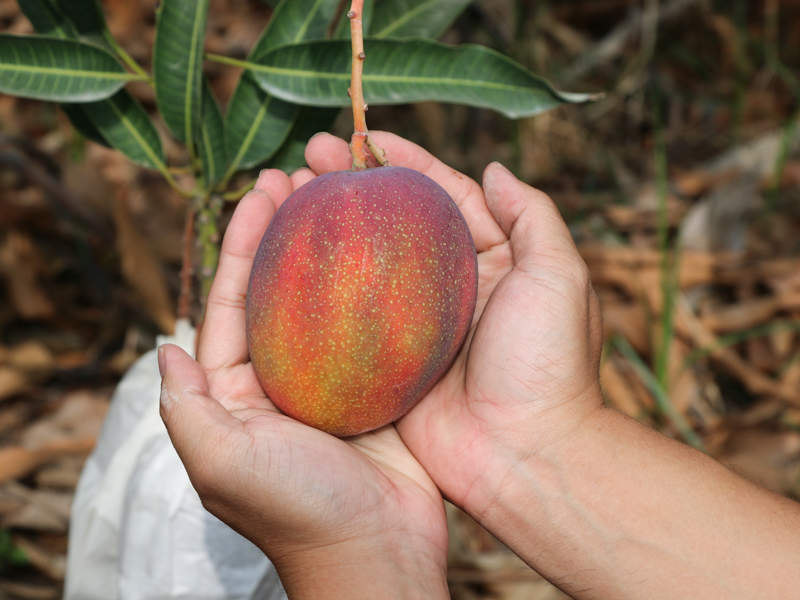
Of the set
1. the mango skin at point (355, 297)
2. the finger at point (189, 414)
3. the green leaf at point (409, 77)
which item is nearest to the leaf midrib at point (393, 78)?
the green leaf at point (409, 77)

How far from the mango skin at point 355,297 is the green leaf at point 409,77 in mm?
206

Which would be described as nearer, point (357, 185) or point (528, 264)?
point (357, 185)

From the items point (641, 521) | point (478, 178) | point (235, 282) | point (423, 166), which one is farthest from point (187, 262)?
point (478, 178)

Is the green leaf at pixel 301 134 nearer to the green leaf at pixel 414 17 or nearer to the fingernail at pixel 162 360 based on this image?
the green leaf at pixel 414 17

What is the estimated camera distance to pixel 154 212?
204 centimetres

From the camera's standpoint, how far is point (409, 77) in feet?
3.62

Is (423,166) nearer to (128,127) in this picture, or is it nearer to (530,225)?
(530,225)

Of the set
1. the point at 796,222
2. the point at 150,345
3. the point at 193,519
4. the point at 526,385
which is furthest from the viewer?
the point at 796,222

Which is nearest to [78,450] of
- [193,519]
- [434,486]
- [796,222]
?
[193,519]

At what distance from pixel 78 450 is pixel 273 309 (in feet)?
3.57

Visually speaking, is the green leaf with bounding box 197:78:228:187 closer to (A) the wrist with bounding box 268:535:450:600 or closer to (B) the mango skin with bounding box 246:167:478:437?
(B) the mango skin with bounding box 246:167:478:437

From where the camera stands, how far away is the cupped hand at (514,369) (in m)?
1.07

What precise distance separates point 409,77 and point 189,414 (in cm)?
68

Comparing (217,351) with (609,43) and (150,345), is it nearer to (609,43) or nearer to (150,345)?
(150,345)
